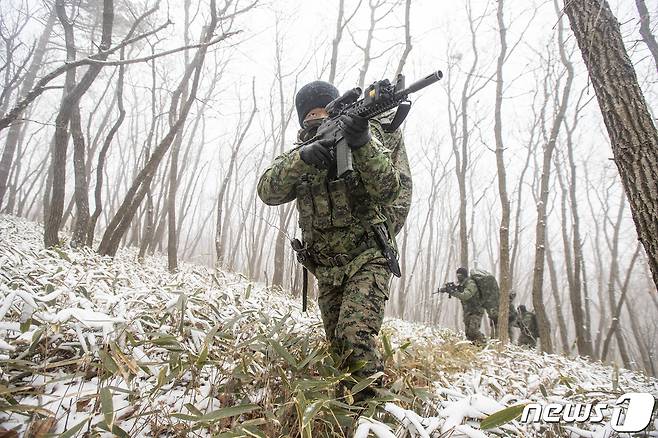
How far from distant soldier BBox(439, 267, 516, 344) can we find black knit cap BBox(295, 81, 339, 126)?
5593 mm

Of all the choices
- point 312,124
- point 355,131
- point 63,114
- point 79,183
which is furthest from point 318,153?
point 79,183

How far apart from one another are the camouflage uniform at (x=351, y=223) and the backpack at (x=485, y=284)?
5.98 metres

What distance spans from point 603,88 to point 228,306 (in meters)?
2.90

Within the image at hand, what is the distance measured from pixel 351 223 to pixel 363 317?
557 mm

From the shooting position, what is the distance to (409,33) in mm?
7891

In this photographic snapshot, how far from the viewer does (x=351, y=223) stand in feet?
6.63

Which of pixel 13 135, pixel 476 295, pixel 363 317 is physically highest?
pixel 13 135

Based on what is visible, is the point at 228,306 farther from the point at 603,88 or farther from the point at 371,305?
the point at 603,88

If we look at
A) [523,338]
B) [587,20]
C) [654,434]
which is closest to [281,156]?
[587,20]

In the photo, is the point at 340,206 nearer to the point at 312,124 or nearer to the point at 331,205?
the point at 331,205

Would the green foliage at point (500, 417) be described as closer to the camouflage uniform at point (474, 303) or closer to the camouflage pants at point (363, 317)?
the camouflage pants at point (363, 317)

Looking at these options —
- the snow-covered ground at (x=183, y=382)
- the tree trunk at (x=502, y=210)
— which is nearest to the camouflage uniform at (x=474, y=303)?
the tree trunk at (x=502, y=210)

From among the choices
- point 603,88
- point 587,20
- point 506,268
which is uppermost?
point 587,20

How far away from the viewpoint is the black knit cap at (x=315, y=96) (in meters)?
2.47
